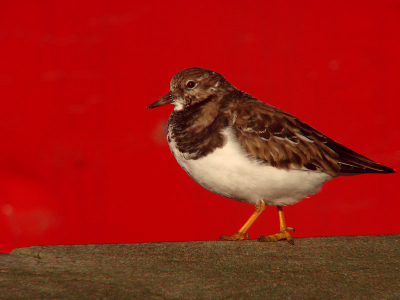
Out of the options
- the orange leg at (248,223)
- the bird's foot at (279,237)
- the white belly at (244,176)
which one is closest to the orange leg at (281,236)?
the bird's foot at (279,237)

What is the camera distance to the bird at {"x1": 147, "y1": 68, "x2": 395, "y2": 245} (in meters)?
3.42

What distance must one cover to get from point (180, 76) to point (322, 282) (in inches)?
80.5

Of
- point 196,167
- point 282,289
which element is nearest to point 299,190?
point 196,167

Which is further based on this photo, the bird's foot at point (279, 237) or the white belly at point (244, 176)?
the bird's foot at point (279, 237)

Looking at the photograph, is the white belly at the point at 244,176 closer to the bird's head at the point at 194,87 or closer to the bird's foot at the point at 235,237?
the bird's foot at the point at 235,237

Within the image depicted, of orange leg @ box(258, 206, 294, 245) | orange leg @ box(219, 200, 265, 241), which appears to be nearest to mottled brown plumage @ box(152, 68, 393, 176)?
orange leg @ box(219, 200, 265, 241)

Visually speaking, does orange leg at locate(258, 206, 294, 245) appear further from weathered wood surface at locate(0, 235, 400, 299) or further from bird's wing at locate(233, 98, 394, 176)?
bird's wing at locate(233, 98, 394, 176)

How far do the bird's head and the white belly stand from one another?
423 mm

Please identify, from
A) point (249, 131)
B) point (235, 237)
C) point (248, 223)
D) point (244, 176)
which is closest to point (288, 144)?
point (249, 131)

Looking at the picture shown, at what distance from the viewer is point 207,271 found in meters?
2.85

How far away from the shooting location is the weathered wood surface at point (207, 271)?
2.44 m

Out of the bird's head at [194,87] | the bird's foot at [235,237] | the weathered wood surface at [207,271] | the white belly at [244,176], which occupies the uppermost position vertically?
the bird's head at [194,87]

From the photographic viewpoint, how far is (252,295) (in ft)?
8.02

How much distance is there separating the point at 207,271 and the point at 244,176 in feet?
2.81
